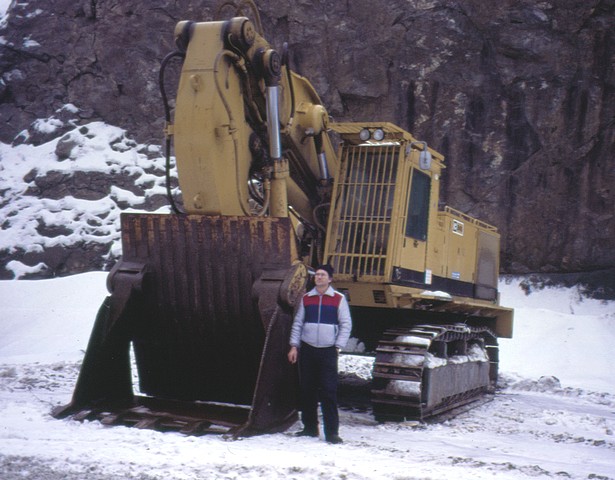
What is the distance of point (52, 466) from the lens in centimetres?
469

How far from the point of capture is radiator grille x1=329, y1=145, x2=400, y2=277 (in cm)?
812

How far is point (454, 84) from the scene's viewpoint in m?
23.7

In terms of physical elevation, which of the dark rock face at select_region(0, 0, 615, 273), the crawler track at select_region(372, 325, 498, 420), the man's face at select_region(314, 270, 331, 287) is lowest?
the crawler track at select_region(372, 325, 498, 420)

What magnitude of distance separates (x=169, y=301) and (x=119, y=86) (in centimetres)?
2066

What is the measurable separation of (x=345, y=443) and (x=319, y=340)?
87 cm

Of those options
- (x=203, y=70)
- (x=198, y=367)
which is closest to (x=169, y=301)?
(x=198, y=367)

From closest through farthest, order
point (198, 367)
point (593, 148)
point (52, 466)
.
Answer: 1. point (52, 466)
2. point (198, 367)
3. point (593, 148)

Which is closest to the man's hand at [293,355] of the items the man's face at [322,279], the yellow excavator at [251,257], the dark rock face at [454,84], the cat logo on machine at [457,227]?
the yellow excavator at [251,257]

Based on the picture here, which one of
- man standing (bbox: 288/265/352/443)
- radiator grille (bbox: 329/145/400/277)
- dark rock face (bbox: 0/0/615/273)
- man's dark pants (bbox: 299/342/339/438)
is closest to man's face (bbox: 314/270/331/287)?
man standing (bbox: 288/265/352/443)

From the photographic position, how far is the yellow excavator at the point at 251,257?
6.48 metres

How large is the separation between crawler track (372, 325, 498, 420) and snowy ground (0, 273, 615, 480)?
8.8 inches

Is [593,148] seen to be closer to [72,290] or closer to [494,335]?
[494,335]

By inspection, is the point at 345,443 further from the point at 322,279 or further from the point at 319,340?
the point at 322,279

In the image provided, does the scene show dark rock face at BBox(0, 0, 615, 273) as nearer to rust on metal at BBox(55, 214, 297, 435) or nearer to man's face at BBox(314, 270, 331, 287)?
rust on metal at BBox(55, 214, 297, 435)
